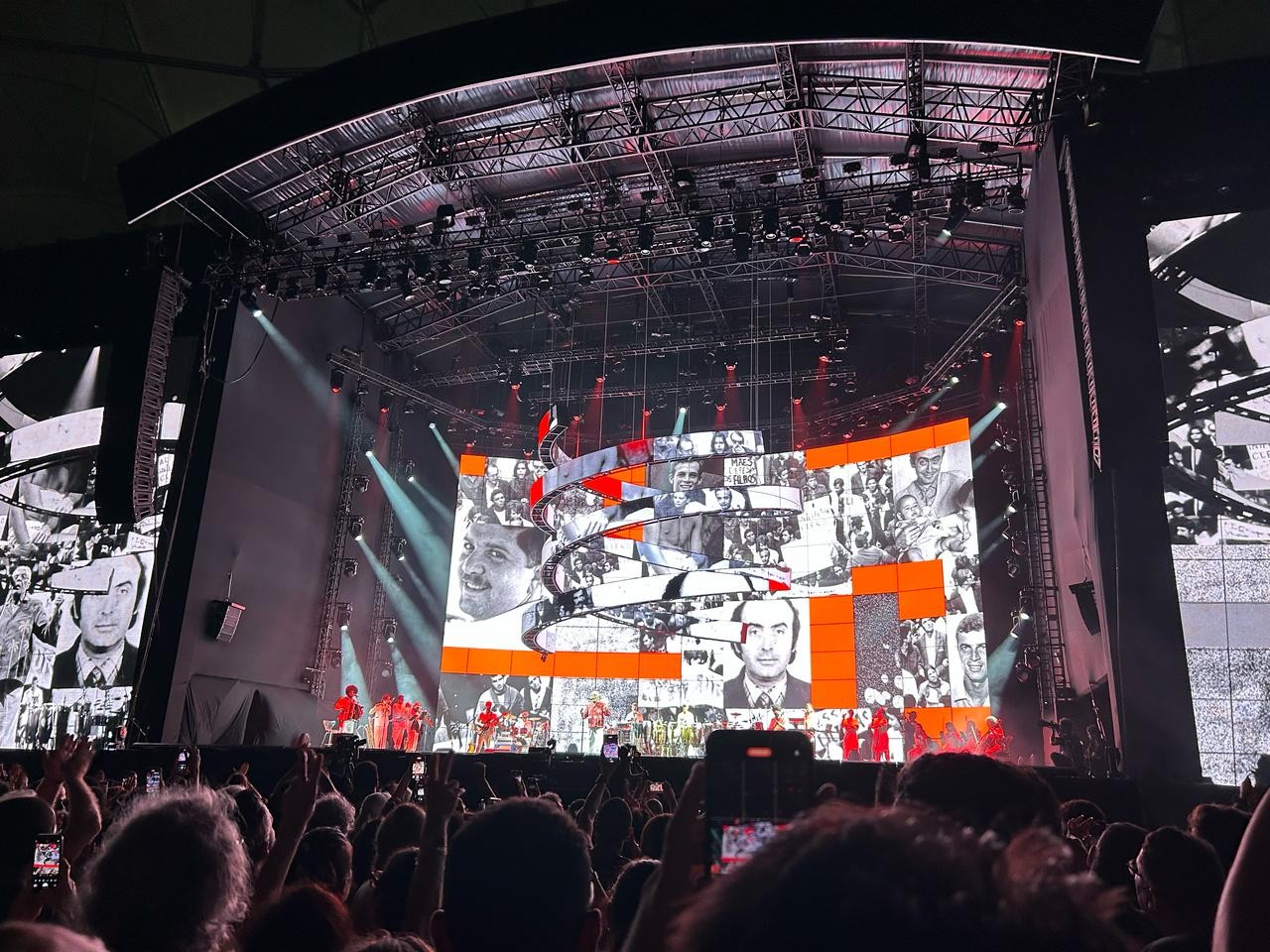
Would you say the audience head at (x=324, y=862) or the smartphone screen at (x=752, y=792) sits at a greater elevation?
the smartphone screen at (x=752, y=792)

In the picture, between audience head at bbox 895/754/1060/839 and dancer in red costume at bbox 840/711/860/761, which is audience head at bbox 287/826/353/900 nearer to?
audience head at bbox 895/754/1060/839

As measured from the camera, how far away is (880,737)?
52.5ft

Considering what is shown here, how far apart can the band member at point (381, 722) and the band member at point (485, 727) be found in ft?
6.23

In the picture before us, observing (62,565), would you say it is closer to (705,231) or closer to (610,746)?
(610,746)

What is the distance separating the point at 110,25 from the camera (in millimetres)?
13406

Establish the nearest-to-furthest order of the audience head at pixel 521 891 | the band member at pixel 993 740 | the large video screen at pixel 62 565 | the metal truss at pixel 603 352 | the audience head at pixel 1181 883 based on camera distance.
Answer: the audience head at pixel 521 891
the audience head at pixel 1181 883
the band member at pixel 993 740
the large video screen at pixel 62 565
the metal truss at pixel 603 352

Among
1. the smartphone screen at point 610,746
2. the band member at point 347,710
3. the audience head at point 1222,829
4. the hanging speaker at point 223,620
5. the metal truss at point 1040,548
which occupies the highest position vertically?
the metal truss at point 1040,548

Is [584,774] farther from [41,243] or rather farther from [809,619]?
[41,243]

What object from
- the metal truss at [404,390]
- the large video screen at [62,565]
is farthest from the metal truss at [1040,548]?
the large video screen at [62,565]

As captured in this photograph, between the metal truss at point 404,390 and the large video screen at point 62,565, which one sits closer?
the large video screen at point 62,565

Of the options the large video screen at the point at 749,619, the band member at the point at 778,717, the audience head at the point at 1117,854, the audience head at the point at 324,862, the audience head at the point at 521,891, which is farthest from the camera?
the band member at the point at 778,717

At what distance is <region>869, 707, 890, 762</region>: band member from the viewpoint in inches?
629

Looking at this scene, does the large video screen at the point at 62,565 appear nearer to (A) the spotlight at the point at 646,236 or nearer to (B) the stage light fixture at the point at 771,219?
(A) the spotlight at the point at 646,236

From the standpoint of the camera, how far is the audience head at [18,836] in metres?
1.86
